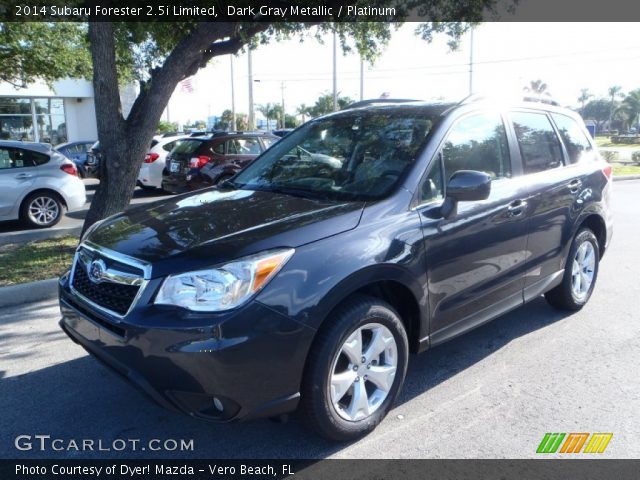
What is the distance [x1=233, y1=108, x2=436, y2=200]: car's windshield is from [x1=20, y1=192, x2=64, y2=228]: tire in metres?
6.48

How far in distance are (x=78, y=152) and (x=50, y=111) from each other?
15.9 m

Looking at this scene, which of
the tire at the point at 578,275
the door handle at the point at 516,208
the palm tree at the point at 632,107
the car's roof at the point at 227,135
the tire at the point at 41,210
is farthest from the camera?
the palm tree at the point at 632,107

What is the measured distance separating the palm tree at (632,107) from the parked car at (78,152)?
249ft

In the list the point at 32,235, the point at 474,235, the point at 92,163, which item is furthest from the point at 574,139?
the point at 92,163

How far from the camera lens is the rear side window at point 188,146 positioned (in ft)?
38.9

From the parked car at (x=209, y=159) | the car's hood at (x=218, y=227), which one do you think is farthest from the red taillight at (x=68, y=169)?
the car's hood at (x=218, y=227)

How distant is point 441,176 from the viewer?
3527mm

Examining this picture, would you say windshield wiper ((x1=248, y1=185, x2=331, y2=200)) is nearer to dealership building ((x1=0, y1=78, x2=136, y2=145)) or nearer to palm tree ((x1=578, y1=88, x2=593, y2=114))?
dealership building ((x1=0, y1=78, x2=136, y2=145))

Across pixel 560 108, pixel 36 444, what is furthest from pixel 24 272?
pixel 560 108

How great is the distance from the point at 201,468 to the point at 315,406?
2.25 ft

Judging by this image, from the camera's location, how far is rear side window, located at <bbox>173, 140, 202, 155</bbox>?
11.8 meters

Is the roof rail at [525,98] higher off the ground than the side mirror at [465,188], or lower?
higher

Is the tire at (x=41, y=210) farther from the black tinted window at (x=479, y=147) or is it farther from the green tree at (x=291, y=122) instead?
the green tree at (x=291, y=122)

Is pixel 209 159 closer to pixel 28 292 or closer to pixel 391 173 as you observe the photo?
pixel 28 292
